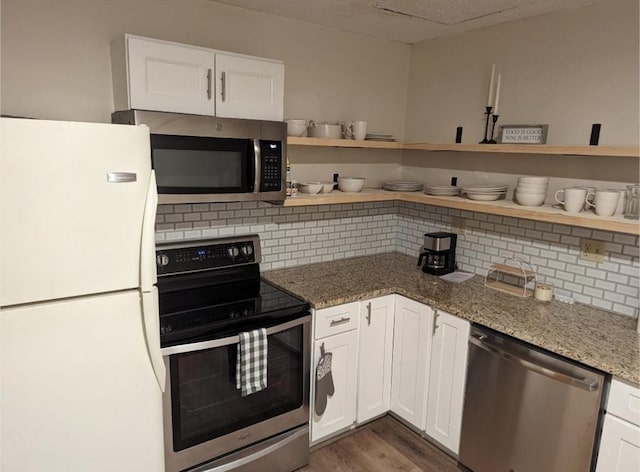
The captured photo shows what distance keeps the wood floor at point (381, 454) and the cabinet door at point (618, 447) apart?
32.5 inches

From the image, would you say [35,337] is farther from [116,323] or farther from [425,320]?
[425,320]

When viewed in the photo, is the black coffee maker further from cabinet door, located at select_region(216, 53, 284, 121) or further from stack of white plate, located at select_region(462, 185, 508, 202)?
cabinet door, located at select_region(216, 53, 284, 121)

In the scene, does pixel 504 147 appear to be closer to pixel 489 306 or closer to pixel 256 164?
pixel 489 306

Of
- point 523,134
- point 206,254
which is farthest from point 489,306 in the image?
point 206,254

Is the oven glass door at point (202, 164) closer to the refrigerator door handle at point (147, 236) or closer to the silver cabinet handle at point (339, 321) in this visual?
the refrigerator door handle at point (147, 236)

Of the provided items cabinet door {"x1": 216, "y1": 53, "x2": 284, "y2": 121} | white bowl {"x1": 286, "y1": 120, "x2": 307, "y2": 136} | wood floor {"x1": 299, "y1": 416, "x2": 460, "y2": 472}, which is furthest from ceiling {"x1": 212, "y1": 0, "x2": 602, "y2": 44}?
wood floor {"x1": 299, "y1": 416, "x2": 460, "y2": 472}

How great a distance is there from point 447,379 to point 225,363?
1.17m

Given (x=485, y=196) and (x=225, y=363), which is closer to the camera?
(x=225, y=363)

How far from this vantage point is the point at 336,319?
2408mm

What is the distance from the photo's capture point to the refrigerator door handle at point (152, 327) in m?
1.62

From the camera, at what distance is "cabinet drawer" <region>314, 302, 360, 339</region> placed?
7.71ft

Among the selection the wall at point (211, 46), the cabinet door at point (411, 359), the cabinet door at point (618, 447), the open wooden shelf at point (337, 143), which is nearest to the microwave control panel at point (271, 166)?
the open wooden shelf at point (337, 143)

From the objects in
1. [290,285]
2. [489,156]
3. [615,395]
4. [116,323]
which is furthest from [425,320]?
[116,323]

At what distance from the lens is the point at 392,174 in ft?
10.9
